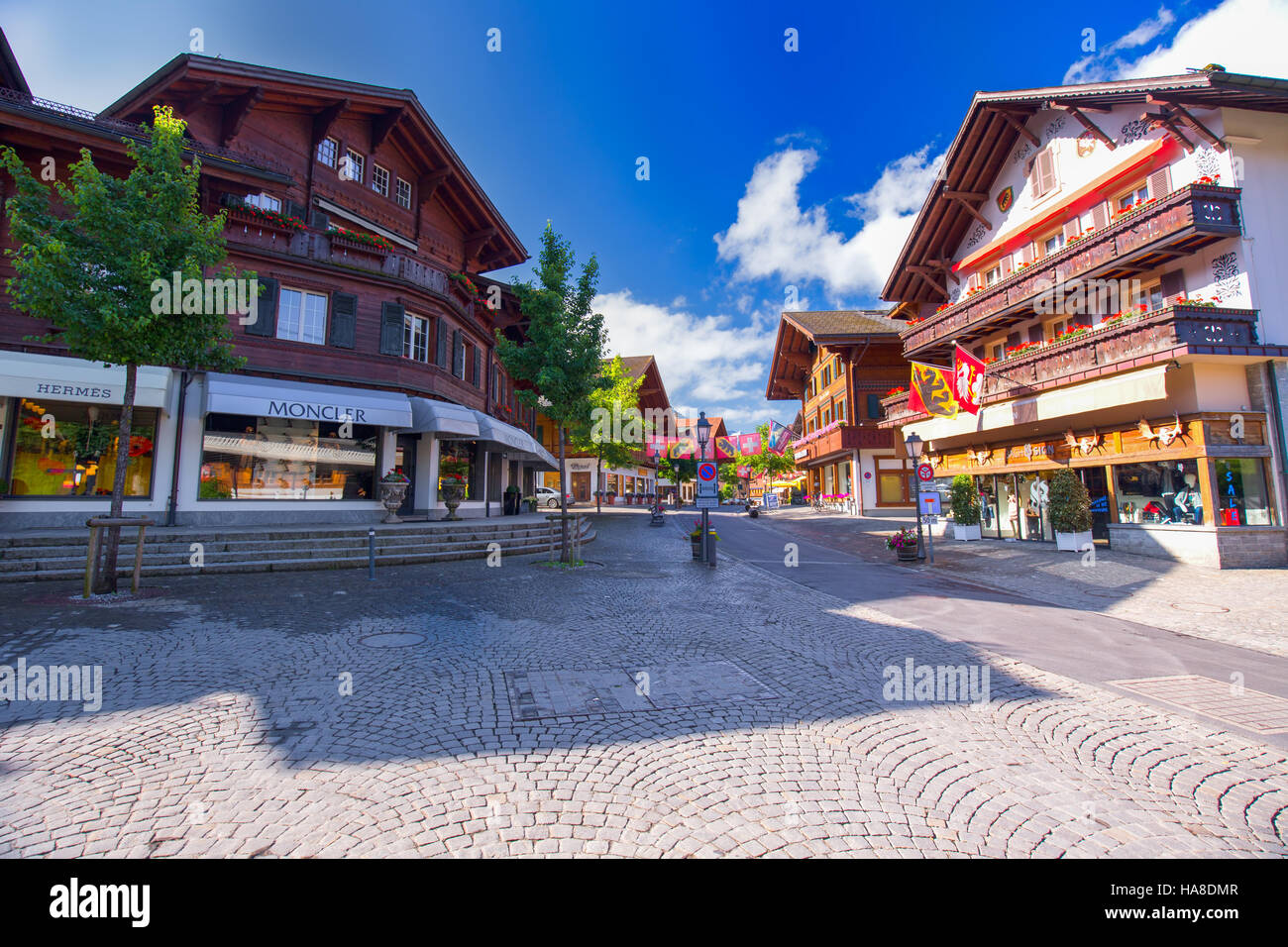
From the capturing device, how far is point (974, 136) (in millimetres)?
19641

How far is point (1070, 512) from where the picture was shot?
48.2 feet

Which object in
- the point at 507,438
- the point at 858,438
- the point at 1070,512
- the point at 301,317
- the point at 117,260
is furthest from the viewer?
the point at 858,438

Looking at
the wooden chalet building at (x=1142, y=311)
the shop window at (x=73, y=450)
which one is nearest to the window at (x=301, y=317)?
the shop window at (x=73, y=450)

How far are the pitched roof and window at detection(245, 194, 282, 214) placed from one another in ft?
75.5

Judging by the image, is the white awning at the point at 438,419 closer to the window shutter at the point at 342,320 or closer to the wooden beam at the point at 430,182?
the window shutter at the point at 342,320

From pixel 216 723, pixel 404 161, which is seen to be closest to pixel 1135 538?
pixel 216 723

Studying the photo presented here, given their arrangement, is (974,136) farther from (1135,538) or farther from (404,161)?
(404,161)

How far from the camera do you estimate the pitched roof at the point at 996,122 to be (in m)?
12.4

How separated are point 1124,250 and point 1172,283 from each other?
1.64m

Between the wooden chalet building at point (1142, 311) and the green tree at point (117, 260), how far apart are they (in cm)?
1954

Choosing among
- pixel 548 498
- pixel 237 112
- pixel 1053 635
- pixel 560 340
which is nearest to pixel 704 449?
pixel 560 340

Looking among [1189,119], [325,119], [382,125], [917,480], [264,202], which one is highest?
[382,125]

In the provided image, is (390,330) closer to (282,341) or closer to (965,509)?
(282,341)
